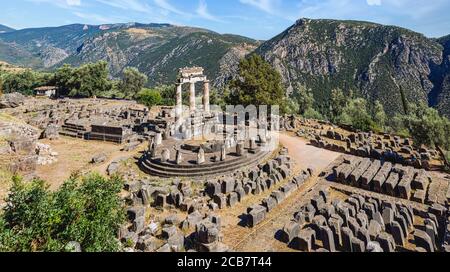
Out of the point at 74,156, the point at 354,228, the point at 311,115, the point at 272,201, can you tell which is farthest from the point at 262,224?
the point at 311,115

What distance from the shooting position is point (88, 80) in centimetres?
6838

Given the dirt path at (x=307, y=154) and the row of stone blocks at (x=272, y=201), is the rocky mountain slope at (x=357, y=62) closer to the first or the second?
the dirt path at (x=307, y=154)

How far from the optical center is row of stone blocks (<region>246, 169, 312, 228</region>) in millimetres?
15742

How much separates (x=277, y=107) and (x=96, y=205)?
3214 centimetres

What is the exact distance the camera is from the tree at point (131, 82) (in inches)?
2950

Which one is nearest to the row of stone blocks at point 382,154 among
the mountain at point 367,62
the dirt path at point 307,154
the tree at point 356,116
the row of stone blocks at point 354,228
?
A: the dirt path at point 307,154

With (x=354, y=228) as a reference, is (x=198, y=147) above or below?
above

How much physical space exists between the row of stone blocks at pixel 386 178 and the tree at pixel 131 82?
205ft

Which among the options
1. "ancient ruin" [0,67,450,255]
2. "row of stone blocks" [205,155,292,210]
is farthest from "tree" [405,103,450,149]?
"row of stone blocks" [205,155,292,210]

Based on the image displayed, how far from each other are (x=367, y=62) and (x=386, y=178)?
11591cm

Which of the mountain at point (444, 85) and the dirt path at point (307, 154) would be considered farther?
the mountain at point (444, 85)

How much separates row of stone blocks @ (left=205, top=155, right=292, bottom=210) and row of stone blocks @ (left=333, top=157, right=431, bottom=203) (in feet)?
13.9

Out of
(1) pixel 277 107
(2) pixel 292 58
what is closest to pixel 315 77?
(2) pixel 292 58

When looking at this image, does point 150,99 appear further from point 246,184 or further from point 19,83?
point 19,83
